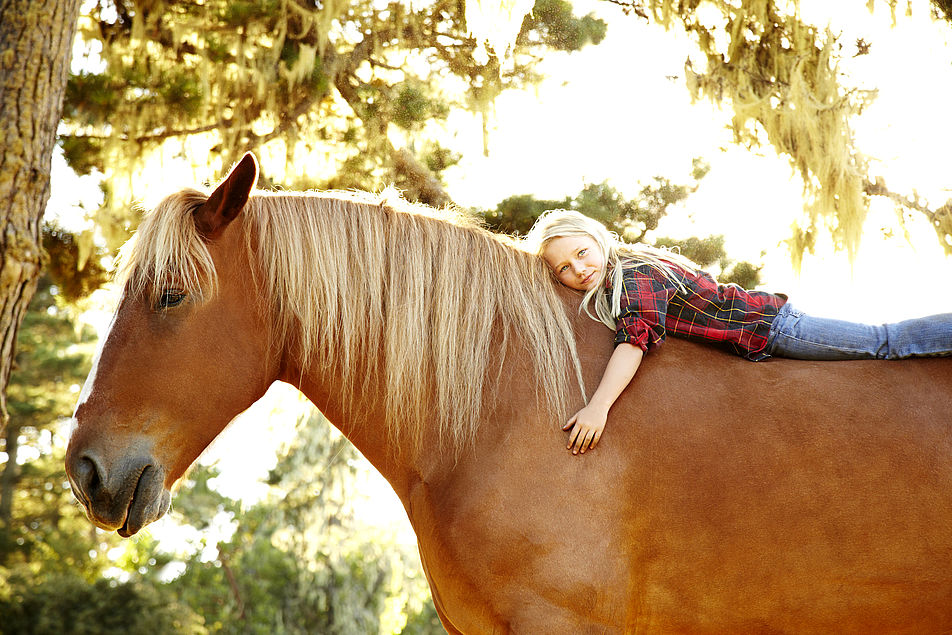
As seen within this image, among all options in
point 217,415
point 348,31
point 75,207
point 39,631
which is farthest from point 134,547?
point 217,415

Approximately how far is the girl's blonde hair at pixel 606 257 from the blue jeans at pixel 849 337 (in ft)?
1.11

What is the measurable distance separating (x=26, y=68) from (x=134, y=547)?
17.0m

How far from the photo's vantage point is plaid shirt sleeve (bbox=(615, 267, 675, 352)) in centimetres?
212

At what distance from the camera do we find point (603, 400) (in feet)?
6.63

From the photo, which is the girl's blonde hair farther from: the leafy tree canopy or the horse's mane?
the leafy tree canopy

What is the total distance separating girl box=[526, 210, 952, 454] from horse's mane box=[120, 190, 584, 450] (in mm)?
124

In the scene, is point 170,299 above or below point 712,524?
above

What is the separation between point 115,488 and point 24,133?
293cm

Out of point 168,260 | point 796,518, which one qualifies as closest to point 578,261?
point 796,518

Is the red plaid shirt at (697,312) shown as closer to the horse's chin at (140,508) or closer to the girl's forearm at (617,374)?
the girl's forearm at (617,374)

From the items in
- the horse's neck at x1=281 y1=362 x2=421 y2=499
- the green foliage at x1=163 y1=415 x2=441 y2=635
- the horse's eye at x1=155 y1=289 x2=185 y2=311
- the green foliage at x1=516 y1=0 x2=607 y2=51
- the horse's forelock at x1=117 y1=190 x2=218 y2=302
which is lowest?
the green foliage at x1=163 y1=415 x2=441 y2=635

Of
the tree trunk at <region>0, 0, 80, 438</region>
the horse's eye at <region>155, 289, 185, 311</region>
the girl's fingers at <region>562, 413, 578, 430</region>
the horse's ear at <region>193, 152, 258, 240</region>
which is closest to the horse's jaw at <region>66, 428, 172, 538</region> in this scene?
the horse's eye at <region>155, 289, 185, 311</region>

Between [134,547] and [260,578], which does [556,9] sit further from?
[134,547]

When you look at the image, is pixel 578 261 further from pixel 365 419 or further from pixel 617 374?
pixel 365 419
